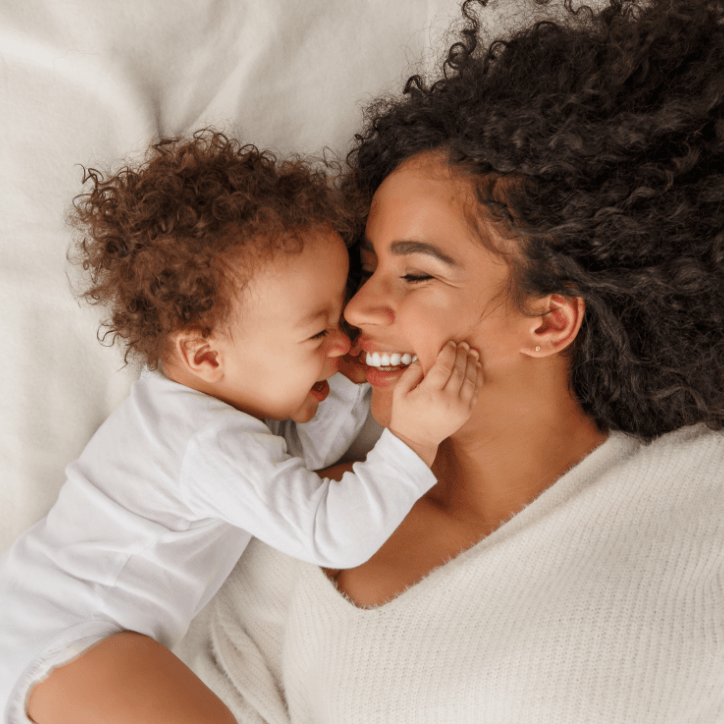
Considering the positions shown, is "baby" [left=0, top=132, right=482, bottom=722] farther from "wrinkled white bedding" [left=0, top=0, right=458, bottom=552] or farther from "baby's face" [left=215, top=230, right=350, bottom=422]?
"wrinkled white bedding" [left=0, top=0, right=458, bottom=552]

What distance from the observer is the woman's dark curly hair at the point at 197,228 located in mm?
1461

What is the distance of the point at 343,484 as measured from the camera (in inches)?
58.4

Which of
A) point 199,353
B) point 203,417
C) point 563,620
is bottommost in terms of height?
point 563,620

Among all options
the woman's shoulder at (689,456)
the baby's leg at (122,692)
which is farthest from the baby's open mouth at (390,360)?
the baby's leg at (122,692)

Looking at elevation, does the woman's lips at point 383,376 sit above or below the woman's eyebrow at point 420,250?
below

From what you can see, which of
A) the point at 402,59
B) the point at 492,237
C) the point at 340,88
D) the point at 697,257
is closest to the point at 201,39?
the point at 340,88

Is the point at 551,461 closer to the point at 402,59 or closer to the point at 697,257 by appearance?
the point at 697,257

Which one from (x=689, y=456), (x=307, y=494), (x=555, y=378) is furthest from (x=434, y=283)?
(x=689, y=456)

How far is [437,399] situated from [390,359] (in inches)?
9.2

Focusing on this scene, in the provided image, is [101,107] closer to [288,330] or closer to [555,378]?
[288,330]

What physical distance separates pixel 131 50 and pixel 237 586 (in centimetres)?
164

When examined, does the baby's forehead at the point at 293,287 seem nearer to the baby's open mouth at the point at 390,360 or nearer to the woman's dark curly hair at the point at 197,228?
the woman's dark curly hair at the point at 197,228

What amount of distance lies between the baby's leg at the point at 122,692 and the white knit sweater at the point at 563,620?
0.32 metres

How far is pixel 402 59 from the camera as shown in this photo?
6.40 feet
